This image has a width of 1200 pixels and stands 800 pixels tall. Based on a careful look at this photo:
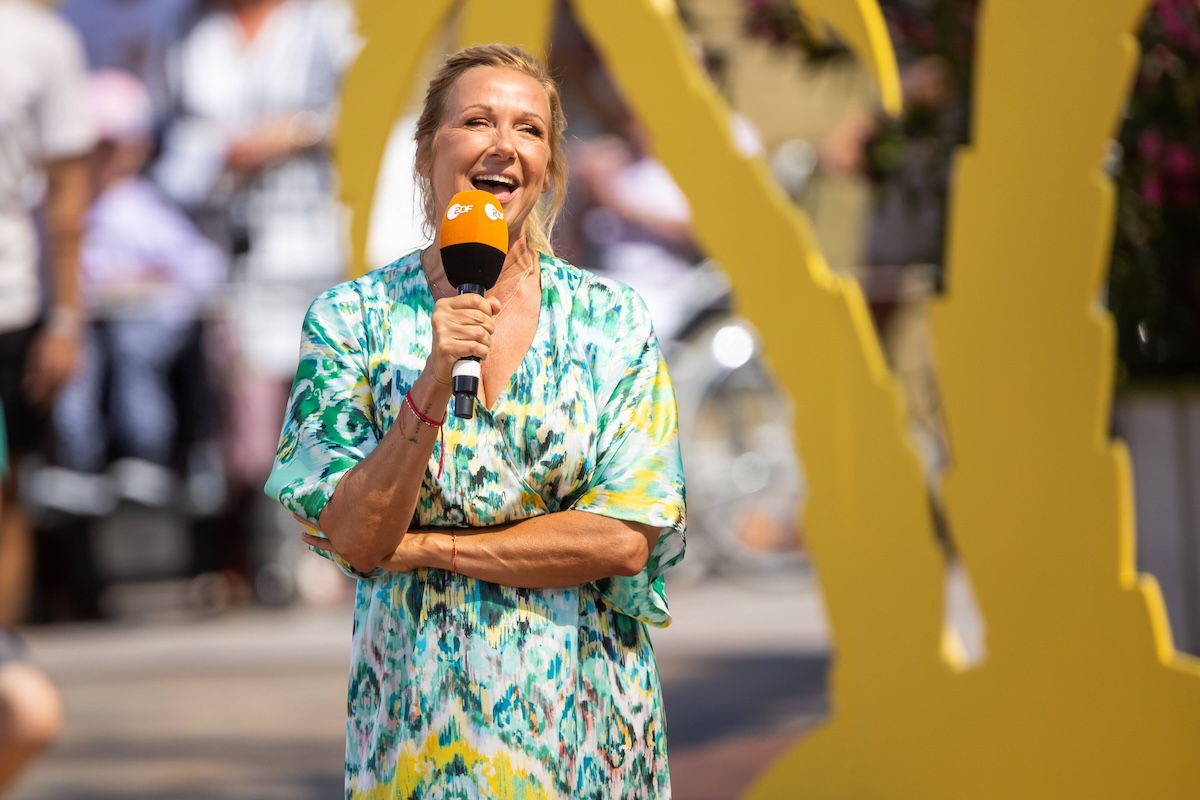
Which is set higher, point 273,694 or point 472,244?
point 472,244

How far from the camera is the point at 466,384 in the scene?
2.01 metres

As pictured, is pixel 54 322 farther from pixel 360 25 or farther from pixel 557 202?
pixel 557 202

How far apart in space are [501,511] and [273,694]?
16.1ft

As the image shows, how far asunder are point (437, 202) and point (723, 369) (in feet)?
22.0

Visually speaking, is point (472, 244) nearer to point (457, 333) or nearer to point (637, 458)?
point (457, 333)

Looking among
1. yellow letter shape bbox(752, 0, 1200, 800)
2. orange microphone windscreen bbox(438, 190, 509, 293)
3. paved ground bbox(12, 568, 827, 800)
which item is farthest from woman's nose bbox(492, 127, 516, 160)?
paved ground bbox(12, 568, 827, 800)

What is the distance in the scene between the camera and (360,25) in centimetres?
434

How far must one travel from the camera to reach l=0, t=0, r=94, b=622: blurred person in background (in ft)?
22.1

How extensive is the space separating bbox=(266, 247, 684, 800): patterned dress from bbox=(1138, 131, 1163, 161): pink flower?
3.16 meters

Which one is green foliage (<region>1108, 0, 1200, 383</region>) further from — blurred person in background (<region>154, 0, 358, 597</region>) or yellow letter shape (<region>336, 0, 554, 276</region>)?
blurred person in background (<region>154, 0, 358, 597</region>)

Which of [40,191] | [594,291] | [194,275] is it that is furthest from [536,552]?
[194,275]

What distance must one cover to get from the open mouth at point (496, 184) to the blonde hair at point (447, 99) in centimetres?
11

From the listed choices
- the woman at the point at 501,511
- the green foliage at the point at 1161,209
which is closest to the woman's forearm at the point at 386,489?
the woman at the point at 501,511

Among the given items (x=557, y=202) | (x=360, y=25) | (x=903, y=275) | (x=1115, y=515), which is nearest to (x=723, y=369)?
(x=903, y=275)
